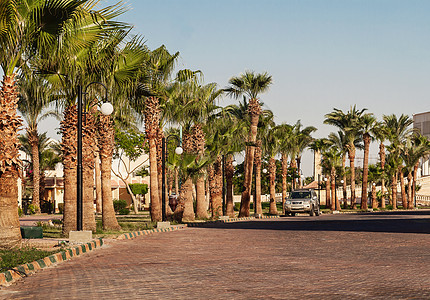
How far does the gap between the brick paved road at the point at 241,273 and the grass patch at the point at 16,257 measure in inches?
21.0

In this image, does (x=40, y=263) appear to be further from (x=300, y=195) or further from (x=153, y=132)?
(x=300, y=195)

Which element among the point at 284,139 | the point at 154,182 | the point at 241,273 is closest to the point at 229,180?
the point at 284,139

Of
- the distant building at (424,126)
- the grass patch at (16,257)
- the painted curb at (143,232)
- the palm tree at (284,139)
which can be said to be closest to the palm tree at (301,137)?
the palm tree at (284,139)

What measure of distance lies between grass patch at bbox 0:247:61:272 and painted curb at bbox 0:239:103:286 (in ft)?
0.53

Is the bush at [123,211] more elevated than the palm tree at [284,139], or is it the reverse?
the palm tree at [284,139]

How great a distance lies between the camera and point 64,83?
2384cm

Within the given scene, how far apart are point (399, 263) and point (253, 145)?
3770 cm

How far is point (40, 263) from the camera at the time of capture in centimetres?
1434

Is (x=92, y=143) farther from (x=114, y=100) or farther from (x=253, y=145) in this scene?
(x=253, y=145)

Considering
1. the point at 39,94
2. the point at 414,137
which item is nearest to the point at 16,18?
the point at 39,94

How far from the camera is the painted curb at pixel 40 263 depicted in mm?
11852

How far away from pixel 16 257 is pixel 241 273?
539 centimetres

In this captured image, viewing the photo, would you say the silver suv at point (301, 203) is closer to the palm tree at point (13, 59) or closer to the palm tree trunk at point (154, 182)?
the palm tree trunk at point (154, 182)

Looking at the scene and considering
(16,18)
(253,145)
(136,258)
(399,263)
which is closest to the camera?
(399,263)
